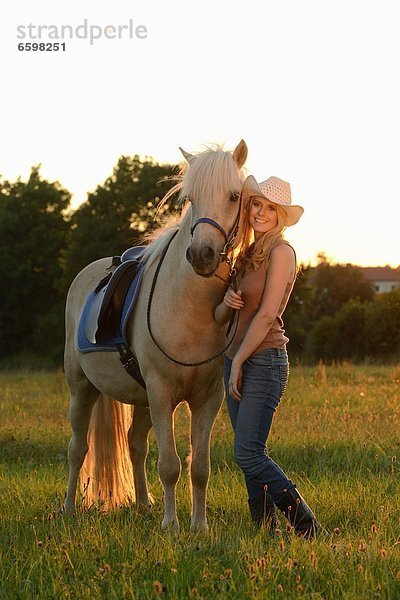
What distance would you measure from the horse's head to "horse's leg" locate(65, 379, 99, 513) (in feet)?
8.10

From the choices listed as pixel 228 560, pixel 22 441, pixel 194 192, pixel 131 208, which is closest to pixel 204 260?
pixel 194 192

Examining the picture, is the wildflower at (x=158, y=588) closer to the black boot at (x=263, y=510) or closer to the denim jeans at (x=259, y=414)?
the denim jeans at (x=259, y=414)

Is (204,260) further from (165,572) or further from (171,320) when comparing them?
(165,572)

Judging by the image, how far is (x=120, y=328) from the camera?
5.79m

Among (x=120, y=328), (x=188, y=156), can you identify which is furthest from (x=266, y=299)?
(x=120, y=328)

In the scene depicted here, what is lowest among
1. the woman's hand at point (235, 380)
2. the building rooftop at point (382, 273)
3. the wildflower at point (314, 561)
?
the wildflower at point (314, 561)

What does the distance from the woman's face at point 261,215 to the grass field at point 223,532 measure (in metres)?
1.72

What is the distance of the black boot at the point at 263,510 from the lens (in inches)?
198

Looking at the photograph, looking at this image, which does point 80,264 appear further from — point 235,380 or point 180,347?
point 235,380

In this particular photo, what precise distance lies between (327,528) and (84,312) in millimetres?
2461

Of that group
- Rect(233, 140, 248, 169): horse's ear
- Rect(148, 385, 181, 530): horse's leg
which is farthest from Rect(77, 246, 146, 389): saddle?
Rect(233, 140, 248, 169): horse's ear

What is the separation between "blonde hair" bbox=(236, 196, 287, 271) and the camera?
15.7ft

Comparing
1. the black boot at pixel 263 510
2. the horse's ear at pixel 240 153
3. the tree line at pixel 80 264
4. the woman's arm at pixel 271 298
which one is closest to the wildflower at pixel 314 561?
the black boot at pixel 263 510

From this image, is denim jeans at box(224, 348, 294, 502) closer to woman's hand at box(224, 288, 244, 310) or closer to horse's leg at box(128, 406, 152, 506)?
woman's hand at box(224, 288, 244, 310)
